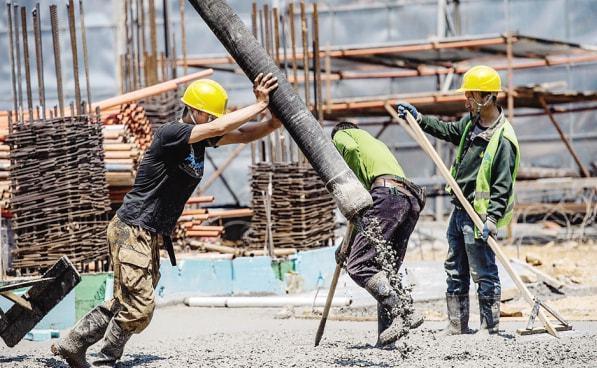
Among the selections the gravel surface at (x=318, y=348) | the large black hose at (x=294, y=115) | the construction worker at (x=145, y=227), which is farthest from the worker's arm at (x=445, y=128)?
the large black hose at (x=294, y=115)

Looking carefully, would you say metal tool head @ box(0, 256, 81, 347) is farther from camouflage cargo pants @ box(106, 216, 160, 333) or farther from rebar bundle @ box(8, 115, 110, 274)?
rebar bundle @ box(8, 115, 110, 274)

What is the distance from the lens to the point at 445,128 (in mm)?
9445

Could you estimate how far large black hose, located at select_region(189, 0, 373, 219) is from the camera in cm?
693

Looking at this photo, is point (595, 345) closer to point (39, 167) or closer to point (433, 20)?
point (39, 167)

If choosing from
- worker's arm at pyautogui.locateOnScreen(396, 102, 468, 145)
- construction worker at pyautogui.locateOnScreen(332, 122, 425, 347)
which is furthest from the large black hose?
worker's arm at pyautogui.locateOnScreen(396, 102, 468, 145)

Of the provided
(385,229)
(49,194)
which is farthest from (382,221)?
(49,194)

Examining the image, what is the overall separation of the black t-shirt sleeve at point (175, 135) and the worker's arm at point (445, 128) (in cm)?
269

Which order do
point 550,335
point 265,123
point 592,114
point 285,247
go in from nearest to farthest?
point 265,123
point 550,335
point 285,247
point 592,114

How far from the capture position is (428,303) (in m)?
11.4

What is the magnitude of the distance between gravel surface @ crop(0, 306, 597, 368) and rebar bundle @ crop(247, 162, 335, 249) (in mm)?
3043

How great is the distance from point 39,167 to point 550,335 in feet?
15.3

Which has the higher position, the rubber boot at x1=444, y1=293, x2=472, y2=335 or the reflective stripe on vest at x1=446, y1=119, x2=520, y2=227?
the reflective stripe on vest at x1=446, y1=119, x2=520, y2=227

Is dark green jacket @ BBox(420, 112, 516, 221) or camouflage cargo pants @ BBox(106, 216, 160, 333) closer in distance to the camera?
camouflage cargo pants @ BBox(106, 216, 160, 333)

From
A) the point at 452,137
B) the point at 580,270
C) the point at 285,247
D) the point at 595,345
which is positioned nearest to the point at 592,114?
the point at 580,270
